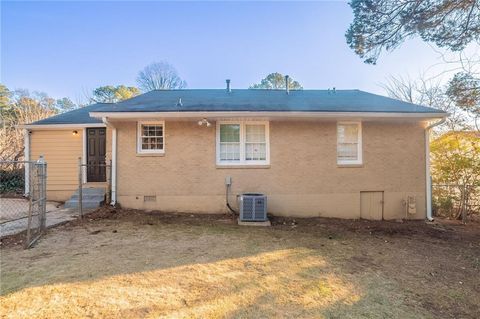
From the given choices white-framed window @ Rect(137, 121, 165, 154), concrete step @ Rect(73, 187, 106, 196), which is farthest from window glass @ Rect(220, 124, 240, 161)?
concrete step @ Rect(73, 187, 106, 196)

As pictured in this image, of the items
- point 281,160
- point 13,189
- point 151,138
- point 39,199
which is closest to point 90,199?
point 151,138

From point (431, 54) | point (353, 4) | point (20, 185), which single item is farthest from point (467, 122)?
point (20, 185)

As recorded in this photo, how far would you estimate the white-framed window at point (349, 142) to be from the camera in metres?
8.14

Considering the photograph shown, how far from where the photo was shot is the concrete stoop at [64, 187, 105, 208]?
8.41m

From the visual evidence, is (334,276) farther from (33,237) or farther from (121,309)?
(33,237)

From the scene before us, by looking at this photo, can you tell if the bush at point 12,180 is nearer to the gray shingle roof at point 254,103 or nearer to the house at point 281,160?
the gray shingle roof at point 254,103

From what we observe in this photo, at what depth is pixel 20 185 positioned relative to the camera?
39.3 ft

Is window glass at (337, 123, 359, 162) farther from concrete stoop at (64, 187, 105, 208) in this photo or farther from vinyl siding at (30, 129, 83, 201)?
vinyl siding at (30, 129, 83, 201)

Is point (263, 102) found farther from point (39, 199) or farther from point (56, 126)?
point (56, 126)

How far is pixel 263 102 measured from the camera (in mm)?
8688

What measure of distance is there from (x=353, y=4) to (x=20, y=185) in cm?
1599

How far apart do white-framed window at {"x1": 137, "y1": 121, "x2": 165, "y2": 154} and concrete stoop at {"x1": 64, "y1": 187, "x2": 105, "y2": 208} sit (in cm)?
251

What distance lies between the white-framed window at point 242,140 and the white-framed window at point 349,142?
2.54m

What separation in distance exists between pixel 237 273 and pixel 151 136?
5.71 meters
